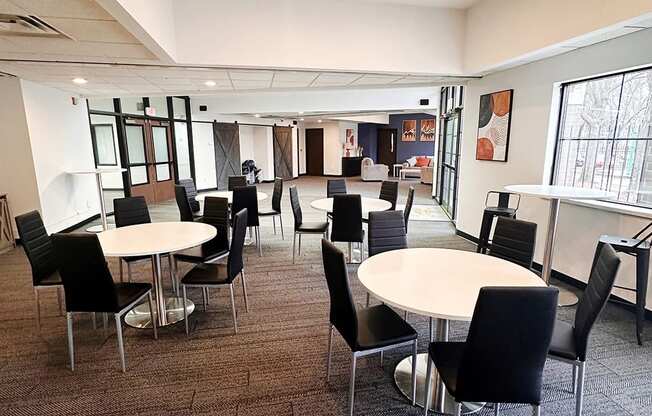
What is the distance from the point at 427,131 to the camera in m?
16.0

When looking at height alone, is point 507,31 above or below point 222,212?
above

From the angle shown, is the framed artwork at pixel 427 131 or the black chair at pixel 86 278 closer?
the black chair at pixel 86 278

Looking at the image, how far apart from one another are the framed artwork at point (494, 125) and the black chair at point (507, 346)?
366cm

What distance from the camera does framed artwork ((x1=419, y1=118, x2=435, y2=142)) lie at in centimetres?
1577

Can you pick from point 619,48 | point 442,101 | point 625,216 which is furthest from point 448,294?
point 442,101

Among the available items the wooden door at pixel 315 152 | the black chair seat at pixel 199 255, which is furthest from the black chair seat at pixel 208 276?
the wooden door at pixel 315 152

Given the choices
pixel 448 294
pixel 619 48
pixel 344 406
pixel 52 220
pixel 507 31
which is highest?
pixel 507 31

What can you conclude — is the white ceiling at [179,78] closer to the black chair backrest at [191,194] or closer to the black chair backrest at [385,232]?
the black chair backrest at [191,194]

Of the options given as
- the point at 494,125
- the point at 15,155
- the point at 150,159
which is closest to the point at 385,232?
the point at 494,125

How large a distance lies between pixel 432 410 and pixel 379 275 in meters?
0.84

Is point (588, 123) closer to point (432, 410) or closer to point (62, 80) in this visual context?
point (432, 410)

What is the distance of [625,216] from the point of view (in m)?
3.19

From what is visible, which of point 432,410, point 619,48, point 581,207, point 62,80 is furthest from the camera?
point 62,80

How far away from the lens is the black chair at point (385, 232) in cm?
278
